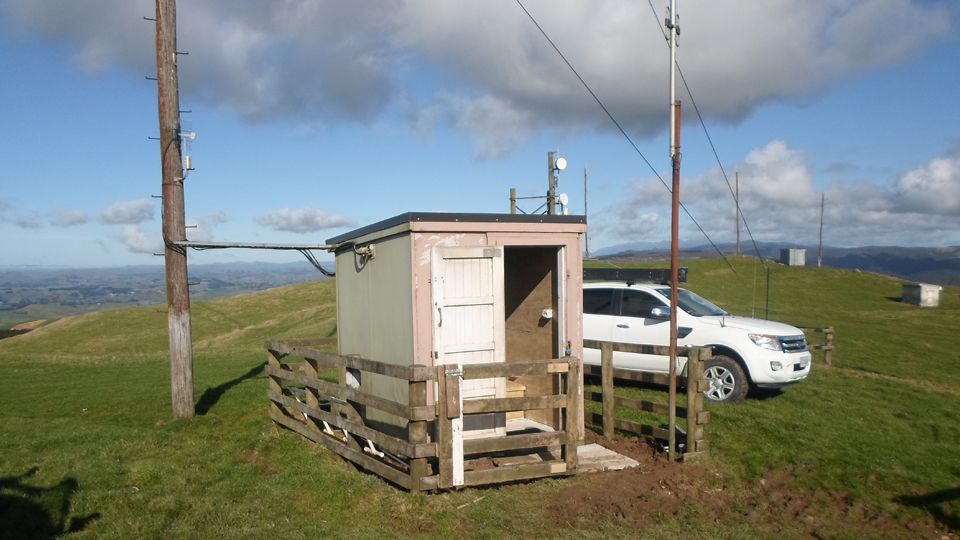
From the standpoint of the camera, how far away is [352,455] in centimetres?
737

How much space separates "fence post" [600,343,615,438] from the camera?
27.5 ft

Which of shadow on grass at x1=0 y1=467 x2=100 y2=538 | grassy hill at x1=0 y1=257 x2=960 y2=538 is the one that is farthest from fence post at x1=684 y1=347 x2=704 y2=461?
shadow on grass at x1=0 y1=467 x2=100 y2=538

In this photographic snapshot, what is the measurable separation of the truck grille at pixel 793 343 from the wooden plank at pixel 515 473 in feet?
17.0

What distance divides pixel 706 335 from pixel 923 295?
2815 centimetres

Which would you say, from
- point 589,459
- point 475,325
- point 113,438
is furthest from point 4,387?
point 589,459

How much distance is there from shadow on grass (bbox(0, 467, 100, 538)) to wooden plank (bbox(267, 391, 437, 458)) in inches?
92.0

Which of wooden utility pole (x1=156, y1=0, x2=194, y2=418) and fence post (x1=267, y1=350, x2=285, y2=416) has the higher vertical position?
wooden utility pole (x1=156, y1=0, x2=194, y2=418)

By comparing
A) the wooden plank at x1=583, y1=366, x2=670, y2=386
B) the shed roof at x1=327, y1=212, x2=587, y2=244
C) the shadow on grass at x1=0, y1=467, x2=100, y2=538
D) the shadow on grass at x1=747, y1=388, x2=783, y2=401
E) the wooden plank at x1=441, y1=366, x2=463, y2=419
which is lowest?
the shadow on grass at x1=747, y1=388, x2=783, y2=401

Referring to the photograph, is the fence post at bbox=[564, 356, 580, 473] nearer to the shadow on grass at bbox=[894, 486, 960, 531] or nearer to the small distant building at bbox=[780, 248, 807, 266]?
the shadow on grass at bbox=[894, 486, 960, 531]

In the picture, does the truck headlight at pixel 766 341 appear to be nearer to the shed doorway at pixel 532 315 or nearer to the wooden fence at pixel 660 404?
the wooden fence at pixel 660 404

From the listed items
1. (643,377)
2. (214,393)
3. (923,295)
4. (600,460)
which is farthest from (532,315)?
(923,295)

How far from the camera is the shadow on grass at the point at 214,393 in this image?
35.5 feet

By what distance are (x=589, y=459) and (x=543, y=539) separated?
204 centimetres

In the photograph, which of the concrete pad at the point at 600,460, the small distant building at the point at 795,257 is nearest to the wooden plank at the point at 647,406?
the concrete pad at the point at 600,460
